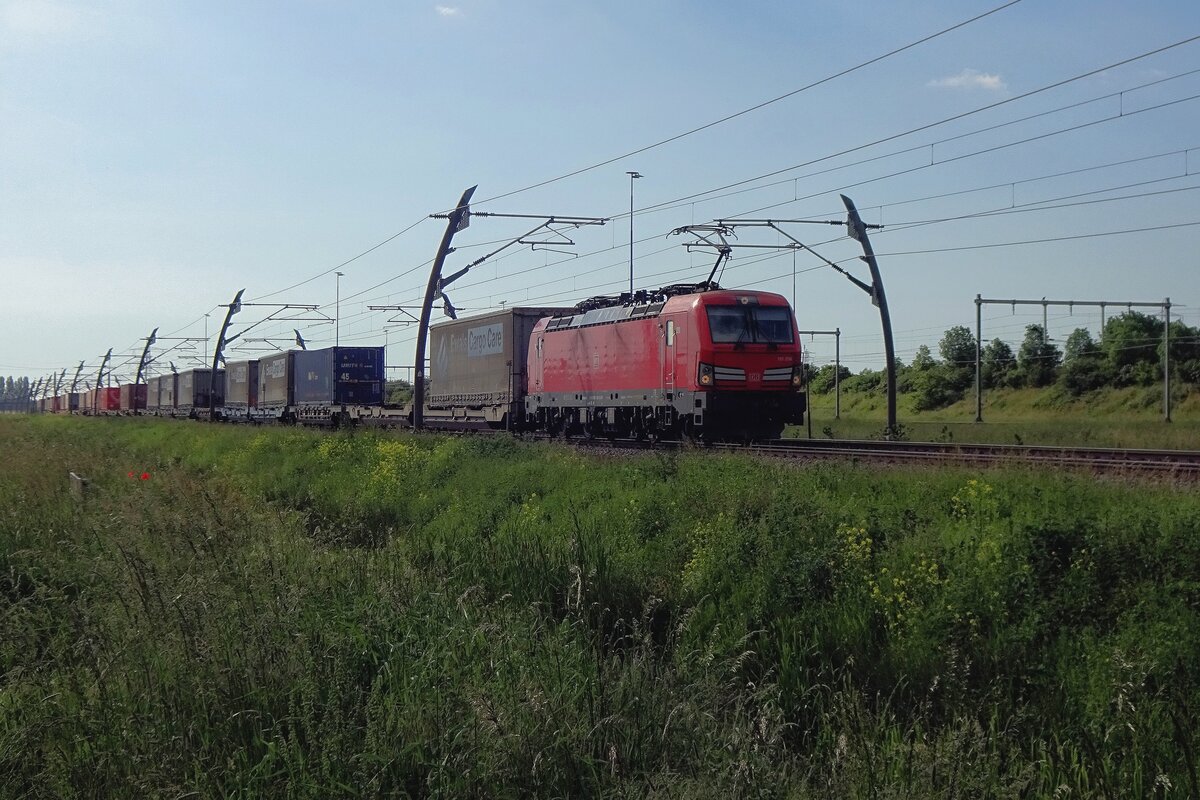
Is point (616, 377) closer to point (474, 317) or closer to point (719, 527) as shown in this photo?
point (474, 317)

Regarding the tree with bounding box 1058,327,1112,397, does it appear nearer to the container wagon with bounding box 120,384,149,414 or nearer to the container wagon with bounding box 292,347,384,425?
the container wagon with bounding box 292,347,384,425

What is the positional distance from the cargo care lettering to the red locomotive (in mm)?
5700

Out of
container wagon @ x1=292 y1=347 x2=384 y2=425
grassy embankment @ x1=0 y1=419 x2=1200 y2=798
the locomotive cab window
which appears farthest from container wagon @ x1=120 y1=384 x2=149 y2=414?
grassy embankment @ x1=0 y1=419 x2=1200 y2=798

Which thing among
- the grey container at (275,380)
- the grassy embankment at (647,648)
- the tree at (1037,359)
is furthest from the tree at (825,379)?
the grassy embankment at (647,648)

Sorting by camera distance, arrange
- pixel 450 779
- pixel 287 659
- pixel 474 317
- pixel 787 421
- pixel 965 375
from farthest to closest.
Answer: pixel 965 375
pixel 474 317
pixel 787 421
pixel 287 659
pixel 450 779

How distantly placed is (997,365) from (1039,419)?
11.3 metres

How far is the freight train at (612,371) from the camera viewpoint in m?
23.4

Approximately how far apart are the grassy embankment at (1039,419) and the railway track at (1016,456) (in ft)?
27.5

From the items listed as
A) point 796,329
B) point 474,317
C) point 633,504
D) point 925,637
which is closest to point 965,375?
point 474,317

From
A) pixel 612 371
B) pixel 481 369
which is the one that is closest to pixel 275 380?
pixel 481 369

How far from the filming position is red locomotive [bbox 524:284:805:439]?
23.2 meters

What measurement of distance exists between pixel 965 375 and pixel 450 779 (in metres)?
61.2

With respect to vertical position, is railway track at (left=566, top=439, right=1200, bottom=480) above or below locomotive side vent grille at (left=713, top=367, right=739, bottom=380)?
below

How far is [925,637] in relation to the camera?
8.58 meters
